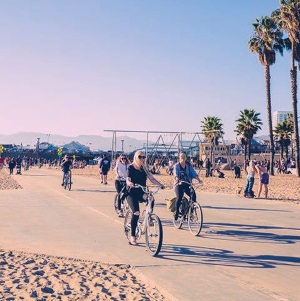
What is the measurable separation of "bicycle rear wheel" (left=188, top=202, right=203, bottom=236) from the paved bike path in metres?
0.20

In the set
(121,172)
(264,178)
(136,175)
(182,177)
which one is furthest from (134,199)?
(264,178)

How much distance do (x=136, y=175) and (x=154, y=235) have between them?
120cm

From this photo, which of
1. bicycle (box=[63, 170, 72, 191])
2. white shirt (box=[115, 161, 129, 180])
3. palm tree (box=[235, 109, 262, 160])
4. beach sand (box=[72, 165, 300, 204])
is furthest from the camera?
palm tree (box=[235, 109, 262, 160])

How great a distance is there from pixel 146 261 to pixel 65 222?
4.89 metres

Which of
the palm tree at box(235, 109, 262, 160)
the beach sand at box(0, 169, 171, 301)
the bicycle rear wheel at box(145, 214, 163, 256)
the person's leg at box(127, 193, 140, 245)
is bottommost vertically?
the beach sand at box(0, 169, 171, 301)

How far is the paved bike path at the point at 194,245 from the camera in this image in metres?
6.27

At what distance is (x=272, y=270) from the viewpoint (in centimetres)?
715

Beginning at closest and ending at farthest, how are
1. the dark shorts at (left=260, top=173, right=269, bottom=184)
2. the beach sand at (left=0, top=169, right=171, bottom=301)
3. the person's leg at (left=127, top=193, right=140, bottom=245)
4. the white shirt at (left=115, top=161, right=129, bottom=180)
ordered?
the beach sand at (left=0, top=169, right=171, bottom=301) → the person's leg at (left=127, top=193, right=140, bottom=245) → the white shirt at (left=115, top=161, right=129, bottom=180) → the dark shorts at (left=260, top=173, right=269, bottom=184)

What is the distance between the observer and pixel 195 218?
1030cm

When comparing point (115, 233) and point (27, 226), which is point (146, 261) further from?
point (27, 226)

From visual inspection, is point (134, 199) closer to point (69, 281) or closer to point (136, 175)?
point (136, 175)

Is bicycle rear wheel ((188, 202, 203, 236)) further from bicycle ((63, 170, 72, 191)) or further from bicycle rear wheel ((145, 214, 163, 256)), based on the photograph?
bicycle ((63, 170, 72, 191))

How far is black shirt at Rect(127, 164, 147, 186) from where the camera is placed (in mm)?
8508

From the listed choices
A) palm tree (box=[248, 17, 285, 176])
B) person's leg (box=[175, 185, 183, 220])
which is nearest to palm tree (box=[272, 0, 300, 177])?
palm tree (box=[248, 17, 285, 176])
